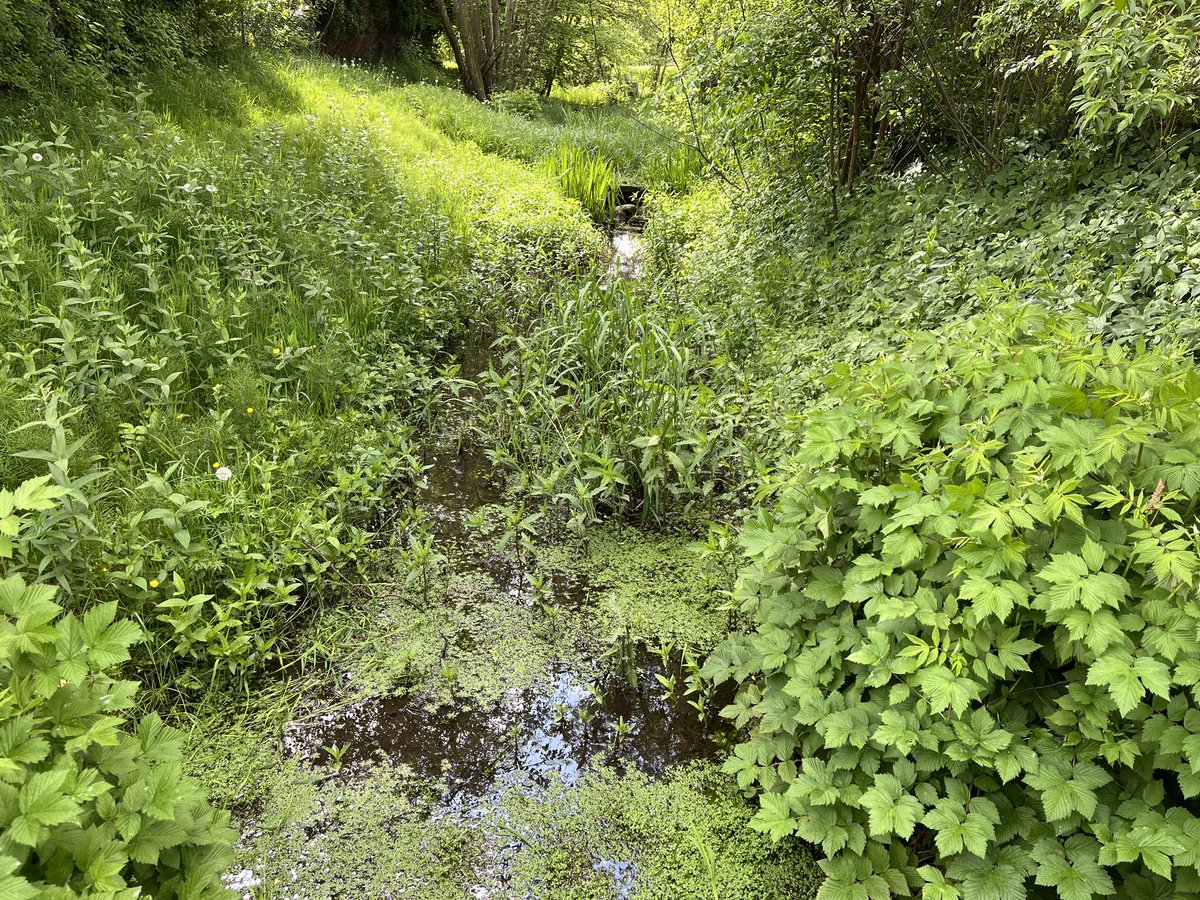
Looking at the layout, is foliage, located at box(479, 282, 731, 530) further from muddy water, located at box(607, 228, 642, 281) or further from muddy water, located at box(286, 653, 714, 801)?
muddy water, located at box(607, 228, 642, 281)

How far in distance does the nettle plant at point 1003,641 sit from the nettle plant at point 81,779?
1.35m

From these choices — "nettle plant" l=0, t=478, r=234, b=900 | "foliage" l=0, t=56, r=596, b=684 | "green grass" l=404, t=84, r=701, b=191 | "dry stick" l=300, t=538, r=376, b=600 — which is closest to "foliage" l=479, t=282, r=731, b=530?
"foliage" l=0, t=56, r=596, b=684

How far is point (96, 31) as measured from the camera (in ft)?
17.6

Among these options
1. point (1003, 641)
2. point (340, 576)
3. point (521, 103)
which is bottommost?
point (340, 576)

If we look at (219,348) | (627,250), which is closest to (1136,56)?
(219,348)

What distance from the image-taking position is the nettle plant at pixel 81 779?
41.9 inches

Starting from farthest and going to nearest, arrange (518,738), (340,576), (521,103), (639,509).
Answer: (521,103)
(639,509)
(340,576)
(518,738)

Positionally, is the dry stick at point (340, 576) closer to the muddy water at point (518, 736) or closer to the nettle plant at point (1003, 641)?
the muddy water at point (518, 736)

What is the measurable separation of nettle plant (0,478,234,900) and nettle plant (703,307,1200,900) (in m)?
1.35

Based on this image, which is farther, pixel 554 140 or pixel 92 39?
pixel 554 140

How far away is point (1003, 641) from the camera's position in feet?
4.96

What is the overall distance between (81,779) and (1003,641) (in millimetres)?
1871

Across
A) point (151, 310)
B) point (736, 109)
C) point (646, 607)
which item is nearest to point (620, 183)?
point (736, 109)

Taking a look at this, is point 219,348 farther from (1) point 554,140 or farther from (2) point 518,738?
(1) point 554,140
